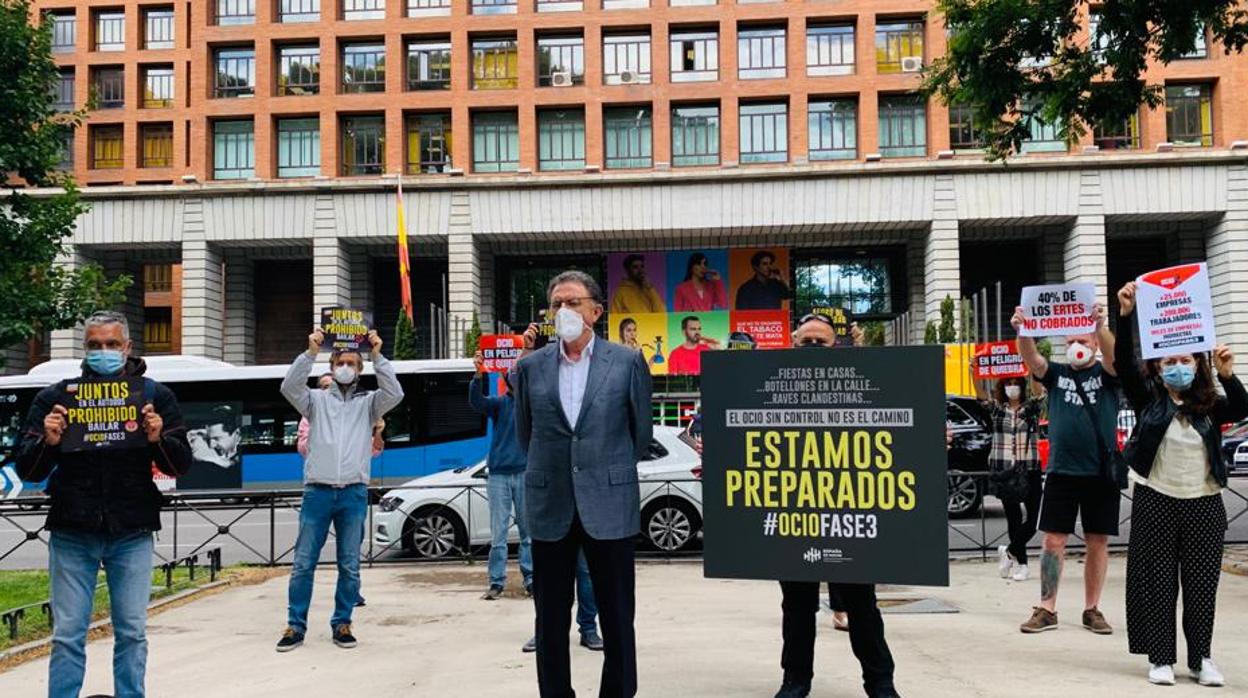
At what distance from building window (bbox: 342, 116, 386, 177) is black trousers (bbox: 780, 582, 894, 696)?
34.6m

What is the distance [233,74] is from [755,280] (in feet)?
69.7

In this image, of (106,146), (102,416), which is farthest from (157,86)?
(102,416)

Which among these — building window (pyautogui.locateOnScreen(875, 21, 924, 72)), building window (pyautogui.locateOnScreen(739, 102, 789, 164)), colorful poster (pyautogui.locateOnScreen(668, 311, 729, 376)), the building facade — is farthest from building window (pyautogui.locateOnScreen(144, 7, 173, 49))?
building window (pyautogui.locateOnScreen(875, 21, 924, 72))

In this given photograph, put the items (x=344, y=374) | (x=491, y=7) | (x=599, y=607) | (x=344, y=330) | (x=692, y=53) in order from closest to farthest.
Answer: (x=599, y=607) < (x=344, y=374) < (x=344, y=330) < (x=692, y=53) < (x=491, y=7)

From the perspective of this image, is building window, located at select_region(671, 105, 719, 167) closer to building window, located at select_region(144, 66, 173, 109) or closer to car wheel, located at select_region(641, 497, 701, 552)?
car wheel, located at select_region(641, 497, 701, 552)

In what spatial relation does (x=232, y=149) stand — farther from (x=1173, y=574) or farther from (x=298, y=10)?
(x=1173, y=574)

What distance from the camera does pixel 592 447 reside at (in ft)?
15.3

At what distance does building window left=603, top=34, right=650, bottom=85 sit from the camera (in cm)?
3688

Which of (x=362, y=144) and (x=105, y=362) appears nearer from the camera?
(x=105, y=362)

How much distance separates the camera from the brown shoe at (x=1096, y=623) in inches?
265

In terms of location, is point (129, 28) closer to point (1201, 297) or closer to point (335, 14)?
point (335, 14)

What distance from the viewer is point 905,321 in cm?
3656

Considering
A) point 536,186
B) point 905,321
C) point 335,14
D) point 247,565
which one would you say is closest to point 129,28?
point 335,14

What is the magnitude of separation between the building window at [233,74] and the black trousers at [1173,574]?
3840cm
